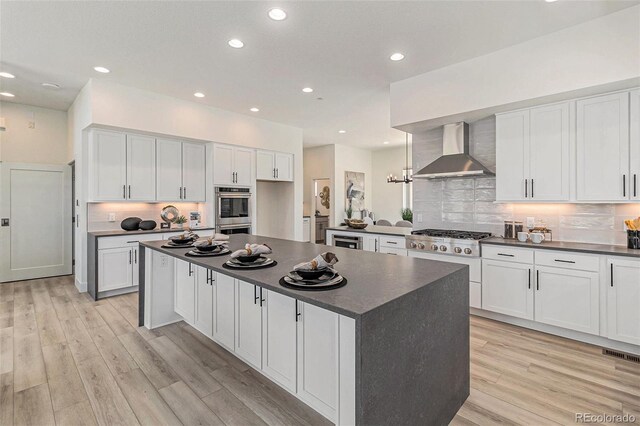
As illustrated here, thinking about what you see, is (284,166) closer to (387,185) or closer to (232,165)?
(232,165)

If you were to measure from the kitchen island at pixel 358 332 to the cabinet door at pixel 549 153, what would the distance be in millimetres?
1923

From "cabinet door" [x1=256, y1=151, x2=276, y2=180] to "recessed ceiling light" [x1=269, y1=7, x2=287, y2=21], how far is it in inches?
135

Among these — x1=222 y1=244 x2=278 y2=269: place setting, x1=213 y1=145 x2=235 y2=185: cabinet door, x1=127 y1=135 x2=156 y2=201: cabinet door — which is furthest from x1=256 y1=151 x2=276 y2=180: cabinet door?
x1=222 y1=244 x2=278 y2=269: place setting

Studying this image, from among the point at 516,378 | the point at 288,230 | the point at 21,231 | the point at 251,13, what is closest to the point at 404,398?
the point at 516,378

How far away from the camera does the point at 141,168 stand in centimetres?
474

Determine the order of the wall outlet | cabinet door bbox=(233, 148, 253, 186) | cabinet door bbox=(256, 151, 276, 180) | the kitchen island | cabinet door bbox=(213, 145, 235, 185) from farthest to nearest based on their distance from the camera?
cabinet door bbox=(256, 151, 276, 180) → cabinet door bbox=(233, 148, 253, 186) → cabinet door bbox=(213, 145, 235, 185) → the wall outlet → the kitchen island

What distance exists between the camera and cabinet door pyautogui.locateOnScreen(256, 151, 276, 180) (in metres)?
5.90

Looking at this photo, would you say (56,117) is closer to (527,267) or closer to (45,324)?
(45,324)

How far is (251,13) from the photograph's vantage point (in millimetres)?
2564

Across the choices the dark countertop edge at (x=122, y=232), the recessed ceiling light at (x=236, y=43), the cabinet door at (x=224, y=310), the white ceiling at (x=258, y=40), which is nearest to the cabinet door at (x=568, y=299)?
the white ceiling at (x=258, y=40)

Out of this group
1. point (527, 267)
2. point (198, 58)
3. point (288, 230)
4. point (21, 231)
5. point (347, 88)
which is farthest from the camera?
point (288, 230)

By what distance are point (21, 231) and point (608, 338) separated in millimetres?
7881

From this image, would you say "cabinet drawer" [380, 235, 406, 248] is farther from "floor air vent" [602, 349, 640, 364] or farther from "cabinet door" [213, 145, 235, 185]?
"cabinet door" [213, 145, 235, 185]

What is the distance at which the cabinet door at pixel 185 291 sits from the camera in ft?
9.78
